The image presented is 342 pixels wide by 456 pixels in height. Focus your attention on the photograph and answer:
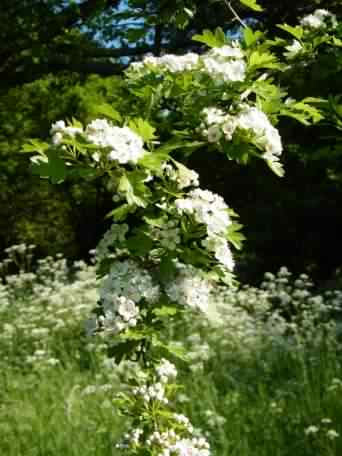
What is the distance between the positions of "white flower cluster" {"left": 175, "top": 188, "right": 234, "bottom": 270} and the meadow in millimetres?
2367

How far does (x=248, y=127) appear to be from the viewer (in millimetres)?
2314

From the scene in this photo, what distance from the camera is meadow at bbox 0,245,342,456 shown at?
4.88 meters

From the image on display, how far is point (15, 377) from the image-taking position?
665 centimetres

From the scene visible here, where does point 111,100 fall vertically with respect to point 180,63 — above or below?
below

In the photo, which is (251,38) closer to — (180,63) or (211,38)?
(211,38)

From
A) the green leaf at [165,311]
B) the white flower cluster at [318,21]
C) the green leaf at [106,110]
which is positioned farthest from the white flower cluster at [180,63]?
the white flower cluster at [318,21]

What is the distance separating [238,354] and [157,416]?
390cm

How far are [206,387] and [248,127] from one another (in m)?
3.71

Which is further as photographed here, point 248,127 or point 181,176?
point 181,176

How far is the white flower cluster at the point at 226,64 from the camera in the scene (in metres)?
2.51

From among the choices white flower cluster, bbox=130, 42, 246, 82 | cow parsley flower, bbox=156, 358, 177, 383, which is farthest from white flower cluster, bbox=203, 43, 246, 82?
cow parsley flower, bbox=156, 358, 177, 383

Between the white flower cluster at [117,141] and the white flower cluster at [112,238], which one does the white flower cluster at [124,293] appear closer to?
the white flower cluster at [112,238]

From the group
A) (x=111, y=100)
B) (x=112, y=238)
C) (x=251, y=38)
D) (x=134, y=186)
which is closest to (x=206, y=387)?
(x=112, y=238)

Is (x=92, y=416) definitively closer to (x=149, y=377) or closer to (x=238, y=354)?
(x=238, y=354)
